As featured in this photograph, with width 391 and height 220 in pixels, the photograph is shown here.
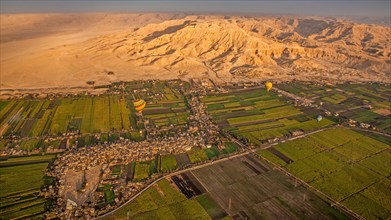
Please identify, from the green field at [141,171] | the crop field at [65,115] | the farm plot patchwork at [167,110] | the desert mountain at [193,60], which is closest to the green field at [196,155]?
the green field at [141,171]

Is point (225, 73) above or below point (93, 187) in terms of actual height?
above

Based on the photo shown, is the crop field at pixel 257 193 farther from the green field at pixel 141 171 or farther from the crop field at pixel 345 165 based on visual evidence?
the green field at pixel 141 171

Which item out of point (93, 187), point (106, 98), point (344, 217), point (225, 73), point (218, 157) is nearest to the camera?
point (344, 217)

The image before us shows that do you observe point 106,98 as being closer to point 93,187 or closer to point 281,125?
point 93,187

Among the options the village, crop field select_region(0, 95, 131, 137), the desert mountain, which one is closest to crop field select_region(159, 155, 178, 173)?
the village

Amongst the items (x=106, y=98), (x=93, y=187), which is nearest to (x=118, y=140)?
(x=93, y=187)

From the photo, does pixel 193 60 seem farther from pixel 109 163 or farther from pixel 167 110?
pixel 109 163

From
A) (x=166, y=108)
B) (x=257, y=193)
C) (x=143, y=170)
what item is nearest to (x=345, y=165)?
(x=257, y=193)
